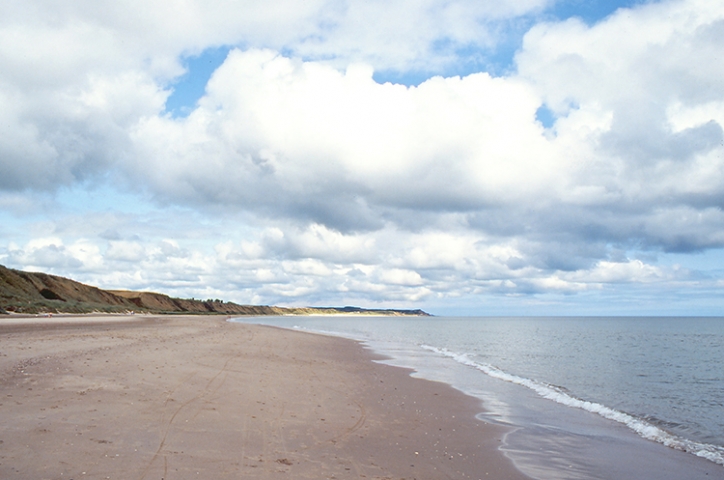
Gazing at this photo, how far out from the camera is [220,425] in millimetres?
10008

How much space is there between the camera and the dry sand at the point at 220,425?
24.8 feet

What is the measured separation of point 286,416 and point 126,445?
13.5 ft

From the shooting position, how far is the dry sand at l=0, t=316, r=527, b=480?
7.55 m

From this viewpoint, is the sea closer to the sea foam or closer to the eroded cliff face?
the sea foam

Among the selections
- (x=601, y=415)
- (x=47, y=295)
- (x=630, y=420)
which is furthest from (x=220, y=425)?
(x=47, y=295)

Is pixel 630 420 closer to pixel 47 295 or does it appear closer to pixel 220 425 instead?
pixel 220 425

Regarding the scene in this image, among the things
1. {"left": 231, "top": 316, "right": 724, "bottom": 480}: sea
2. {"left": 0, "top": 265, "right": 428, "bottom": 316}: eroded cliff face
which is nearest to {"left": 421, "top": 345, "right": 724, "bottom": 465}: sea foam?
{"left": 231, "top": 316, "right": 724, "bottom": 480}: sea

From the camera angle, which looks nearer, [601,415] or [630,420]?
[630,420]

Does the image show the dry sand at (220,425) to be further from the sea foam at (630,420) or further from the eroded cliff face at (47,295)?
the eroded cliff face at (47,295)

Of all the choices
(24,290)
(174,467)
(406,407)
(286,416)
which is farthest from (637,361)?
(24,290)

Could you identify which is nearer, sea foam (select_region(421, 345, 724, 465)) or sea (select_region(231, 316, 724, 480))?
sea (select_region(231, 316, 724, 480))

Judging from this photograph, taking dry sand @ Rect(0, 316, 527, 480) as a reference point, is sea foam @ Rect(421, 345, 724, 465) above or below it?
below

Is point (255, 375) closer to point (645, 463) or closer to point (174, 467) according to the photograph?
point (174, 467)

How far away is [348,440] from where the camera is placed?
9.99 m
